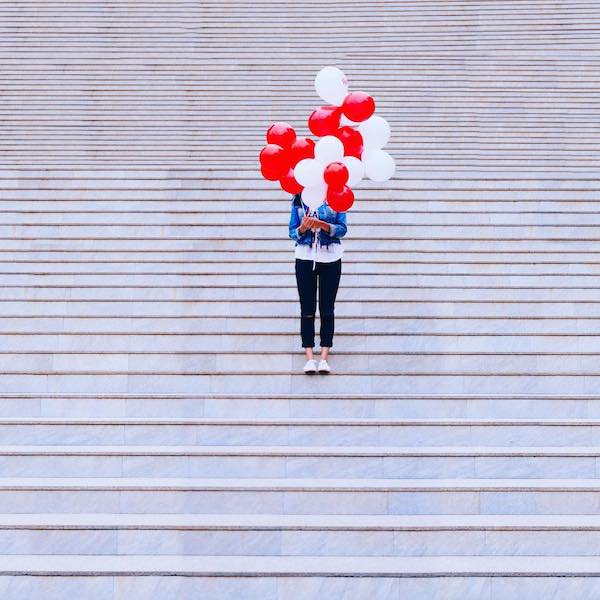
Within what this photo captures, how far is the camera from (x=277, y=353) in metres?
5.68

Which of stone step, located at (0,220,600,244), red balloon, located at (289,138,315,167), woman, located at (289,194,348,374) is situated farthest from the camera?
stone step, located at (0,220,600,244)

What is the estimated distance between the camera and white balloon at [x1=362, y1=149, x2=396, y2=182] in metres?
5.00

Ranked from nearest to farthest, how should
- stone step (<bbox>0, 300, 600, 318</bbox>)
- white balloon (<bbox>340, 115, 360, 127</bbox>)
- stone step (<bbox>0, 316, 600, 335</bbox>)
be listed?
1. white balloon (<bbox>340, 115, 360, 127</bbox>)
2. stone step (<bbox>0, 316, 600, 335</bbox>)
3. stone step (<bbox>0, 300, 600, 318</bbox>)

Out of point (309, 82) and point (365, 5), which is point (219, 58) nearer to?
point (309, 82)

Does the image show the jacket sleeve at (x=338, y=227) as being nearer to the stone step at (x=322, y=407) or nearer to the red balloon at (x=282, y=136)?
the red balloon at (x=282, y=136)

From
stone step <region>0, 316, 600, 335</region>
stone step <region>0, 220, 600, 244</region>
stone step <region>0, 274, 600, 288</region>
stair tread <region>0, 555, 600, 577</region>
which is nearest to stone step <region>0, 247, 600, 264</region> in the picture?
stone step <region>0, 274, 600, 288</region>

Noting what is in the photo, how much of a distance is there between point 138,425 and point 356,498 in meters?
1.32

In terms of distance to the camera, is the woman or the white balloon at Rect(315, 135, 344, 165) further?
the woman

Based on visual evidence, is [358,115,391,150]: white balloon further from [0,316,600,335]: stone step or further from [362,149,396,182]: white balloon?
[0,316,600,335]: stone step

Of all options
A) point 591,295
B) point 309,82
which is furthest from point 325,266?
point 309,82


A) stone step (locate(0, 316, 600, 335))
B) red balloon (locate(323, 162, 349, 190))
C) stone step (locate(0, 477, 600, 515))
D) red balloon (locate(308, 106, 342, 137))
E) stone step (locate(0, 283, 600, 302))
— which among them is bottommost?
stone step (locate(0, 477, 600, 515))

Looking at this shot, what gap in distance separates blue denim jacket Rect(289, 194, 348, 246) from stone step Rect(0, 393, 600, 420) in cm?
93

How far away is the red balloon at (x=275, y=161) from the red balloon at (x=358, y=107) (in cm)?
42

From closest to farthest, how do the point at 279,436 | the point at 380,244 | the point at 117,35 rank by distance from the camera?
the point at 279,436 → the point at 380,244 → the point at 117,35
